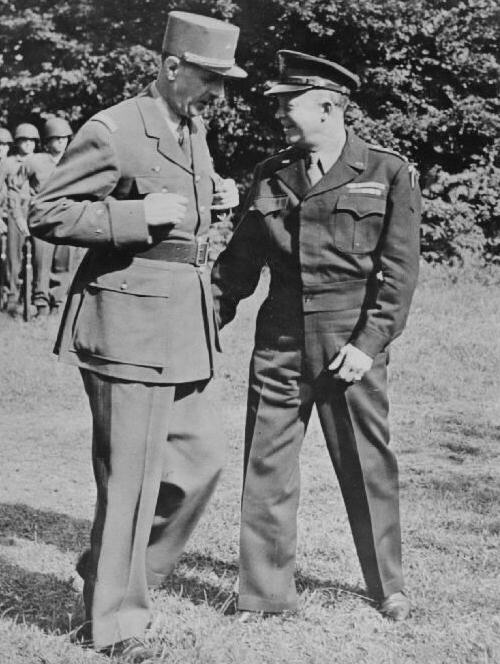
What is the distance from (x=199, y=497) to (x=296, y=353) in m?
0.68

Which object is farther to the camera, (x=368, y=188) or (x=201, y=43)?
(x=368, y=188)

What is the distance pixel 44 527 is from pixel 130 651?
5.97 feet

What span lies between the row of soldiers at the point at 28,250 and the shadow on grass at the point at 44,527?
6.48 m

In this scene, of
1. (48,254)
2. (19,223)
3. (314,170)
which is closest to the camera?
(314,170)

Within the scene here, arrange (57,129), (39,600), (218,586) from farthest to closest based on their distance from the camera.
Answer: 1. (57,129)
2. (218,586)
3. (39,600)

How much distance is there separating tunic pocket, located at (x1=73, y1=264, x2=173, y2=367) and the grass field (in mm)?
1079

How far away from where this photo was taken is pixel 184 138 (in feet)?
12.8

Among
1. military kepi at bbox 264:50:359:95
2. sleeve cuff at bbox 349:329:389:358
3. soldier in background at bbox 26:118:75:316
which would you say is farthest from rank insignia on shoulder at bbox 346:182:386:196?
soldier in background at bbox 26:118:75:316

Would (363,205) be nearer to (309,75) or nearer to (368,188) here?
(368,188)

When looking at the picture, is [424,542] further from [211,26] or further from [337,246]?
[211,26]

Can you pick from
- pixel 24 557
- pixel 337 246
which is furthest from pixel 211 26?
pixel 24 557

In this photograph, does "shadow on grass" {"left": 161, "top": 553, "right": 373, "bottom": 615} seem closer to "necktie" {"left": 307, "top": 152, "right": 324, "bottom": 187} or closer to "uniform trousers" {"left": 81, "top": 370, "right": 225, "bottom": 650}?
"uniform trousers" {"left": 81, "top": 370, "right": 225, "bottom": 650}

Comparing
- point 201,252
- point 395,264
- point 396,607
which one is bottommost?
point 396,607

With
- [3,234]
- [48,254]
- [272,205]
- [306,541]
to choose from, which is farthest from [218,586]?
[3,234]
